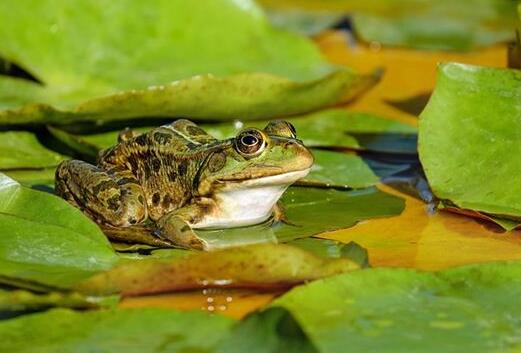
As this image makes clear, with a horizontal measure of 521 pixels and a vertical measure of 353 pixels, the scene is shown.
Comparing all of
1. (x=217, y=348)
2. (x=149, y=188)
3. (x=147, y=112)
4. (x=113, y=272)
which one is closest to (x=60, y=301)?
(x=113, y=272)

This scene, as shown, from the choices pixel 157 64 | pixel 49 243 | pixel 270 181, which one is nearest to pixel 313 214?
pixel 270 181

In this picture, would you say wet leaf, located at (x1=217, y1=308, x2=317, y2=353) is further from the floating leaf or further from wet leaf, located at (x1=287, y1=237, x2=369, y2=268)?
the floating leaf

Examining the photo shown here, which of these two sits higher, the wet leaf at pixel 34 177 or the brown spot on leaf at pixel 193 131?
the brown spot on leaf at pixel 193 131

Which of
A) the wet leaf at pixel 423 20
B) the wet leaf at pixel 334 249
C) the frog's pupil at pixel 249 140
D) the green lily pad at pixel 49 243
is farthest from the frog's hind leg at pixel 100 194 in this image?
the wet leaf at pixel 423 20

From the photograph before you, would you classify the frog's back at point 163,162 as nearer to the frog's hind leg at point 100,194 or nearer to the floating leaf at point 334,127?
the frog's hind leg at point 100,194

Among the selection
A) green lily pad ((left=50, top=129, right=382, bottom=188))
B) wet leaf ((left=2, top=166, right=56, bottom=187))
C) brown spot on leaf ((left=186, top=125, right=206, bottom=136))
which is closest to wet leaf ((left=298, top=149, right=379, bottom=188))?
green lily pad ((left=50, top=129, right=382, bottom=188))

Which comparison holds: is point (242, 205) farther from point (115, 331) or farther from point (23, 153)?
point (115, 331)
